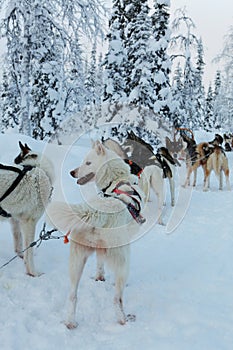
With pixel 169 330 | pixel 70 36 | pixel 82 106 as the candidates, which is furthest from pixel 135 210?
pixel 82 106

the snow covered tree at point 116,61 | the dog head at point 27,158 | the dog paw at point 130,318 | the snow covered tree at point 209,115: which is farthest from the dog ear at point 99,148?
the snow covered tree at point 209,115

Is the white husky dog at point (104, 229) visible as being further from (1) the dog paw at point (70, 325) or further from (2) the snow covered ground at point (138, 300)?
(2) the snow covered ground at point (138, 300)

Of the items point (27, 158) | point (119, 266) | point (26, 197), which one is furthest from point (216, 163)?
point (119, 266)

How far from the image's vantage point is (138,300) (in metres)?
3.25

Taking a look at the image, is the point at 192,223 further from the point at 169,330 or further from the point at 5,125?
the point at 5,125

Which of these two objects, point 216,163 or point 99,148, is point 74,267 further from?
point 216,163

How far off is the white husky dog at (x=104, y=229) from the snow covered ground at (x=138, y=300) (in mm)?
212

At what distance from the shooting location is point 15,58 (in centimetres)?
1100

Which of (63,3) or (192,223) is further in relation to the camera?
(63,3)

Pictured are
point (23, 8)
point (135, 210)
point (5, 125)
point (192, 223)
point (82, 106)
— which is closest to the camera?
point (135, 210)

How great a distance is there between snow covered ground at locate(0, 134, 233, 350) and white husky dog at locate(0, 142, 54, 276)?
428mm

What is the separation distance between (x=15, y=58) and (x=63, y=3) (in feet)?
8.63

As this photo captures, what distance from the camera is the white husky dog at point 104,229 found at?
8.28ft

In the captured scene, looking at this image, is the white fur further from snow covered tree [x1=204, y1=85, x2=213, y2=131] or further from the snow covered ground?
snow covered tree [x1=204, y1=85, x2=213, y2=131]
